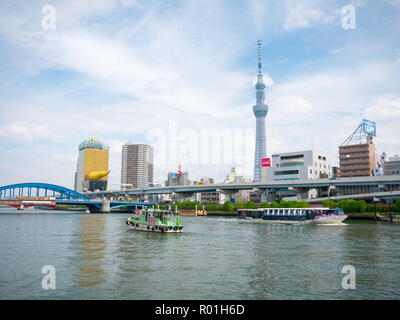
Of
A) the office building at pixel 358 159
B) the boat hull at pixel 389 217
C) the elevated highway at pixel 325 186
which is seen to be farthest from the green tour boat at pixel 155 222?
the office building at pixel 358 159

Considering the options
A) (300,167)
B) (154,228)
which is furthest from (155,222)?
(300,167)

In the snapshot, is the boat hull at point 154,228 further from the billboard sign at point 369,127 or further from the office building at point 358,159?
the billboard sign at point 369,127

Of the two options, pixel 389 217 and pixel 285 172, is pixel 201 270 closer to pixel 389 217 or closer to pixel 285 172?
pixel 389 217

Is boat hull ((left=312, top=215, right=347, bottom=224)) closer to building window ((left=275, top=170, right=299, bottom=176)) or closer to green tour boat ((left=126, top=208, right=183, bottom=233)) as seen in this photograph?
green tour boat ((left=126, top=208, right=183, bottom=233))

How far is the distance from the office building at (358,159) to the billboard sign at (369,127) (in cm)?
171

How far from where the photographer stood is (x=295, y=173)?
130 meters

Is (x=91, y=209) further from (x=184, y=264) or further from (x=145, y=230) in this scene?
(x=184, y=264)

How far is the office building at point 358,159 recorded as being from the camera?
124750 millimetres

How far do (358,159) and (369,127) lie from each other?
12847 mm

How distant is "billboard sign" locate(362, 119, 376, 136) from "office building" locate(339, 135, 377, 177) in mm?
1706

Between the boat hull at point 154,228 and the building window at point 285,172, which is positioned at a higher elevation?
the building window at point 285,172

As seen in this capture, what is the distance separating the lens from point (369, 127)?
129 m
